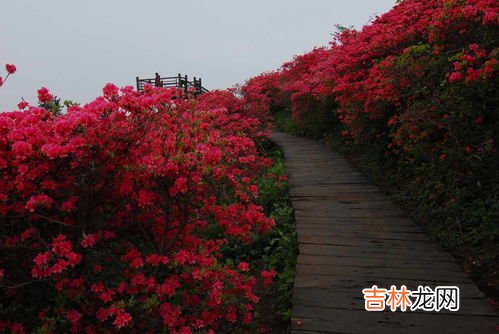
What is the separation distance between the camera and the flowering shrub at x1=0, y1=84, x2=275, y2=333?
216 cm

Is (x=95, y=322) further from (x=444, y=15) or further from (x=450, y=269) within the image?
(x=444, y=15)

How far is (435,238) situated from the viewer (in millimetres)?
3941

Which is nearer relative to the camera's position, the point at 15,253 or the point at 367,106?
the point at 15,253

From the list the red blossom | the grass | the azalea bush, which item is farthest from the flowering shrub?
the azalea bush

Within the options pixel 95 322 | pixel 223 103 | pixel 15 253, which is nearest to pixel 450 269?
pixel 95 322

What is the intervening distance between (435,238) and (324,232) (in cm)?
112

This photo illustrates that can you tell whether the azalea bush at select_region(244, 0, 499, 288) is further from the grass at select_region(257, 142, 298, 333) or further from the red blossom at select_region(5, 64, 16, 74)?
the red blossom at select_region(5, 64, 16, 74)

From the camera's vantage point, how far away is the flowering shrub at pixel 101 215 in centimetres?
216

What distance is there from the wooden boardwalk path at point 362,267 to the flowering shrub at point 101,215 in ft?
2.01

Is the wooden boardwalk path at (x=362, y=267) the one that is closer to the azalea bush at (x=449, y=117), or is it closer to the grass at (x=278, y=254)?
the grass at (x=278, y=254)

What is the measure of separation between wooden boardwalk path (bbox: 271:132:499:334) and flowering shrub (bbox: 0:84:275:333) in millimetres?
614

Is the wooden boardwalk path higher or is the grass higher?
the wooden boardwalk path

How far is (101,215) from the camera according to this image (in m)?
2.43

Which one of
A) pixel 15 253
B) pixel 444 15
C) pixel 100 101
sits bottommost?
pixel 15 253
